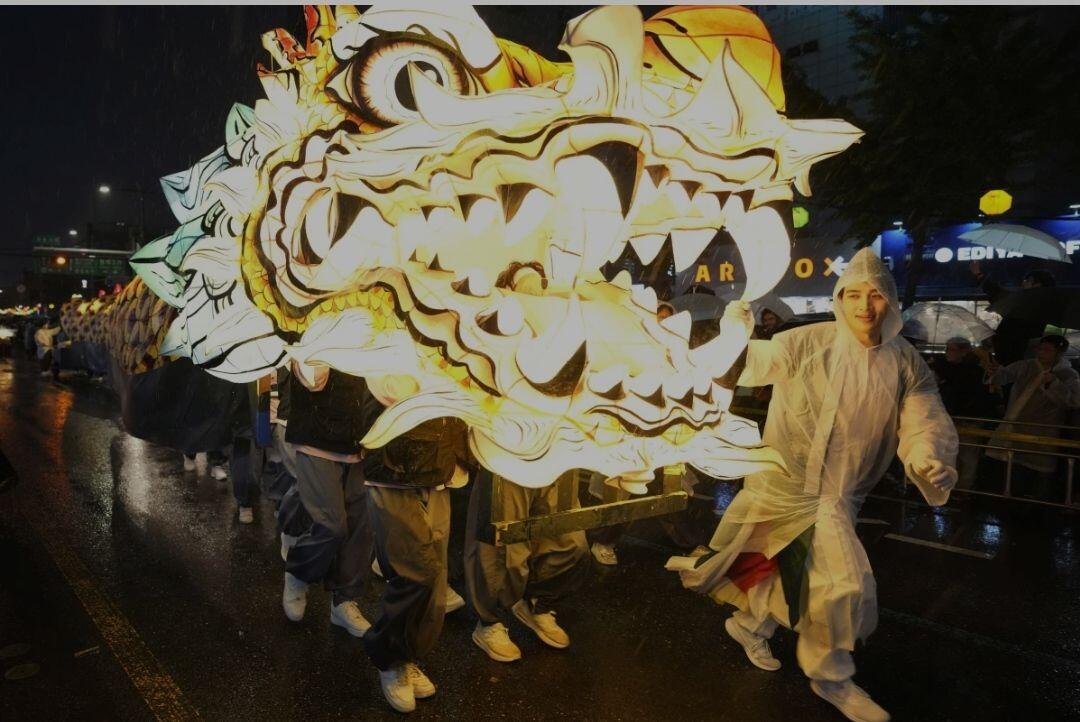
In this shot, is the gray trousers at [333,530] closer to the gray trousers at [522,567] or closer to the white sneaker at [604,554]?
the gray trousers at [522,567]

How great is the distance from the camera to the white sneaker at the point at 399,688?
321 cm

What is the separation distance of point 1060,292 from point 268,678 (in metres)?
9.54

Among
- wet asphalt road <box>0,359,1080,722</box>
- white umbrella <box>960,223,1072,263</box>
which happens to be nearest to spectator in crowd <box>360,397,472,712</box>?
wet asphalt road <box>0,359,1080,722</box>

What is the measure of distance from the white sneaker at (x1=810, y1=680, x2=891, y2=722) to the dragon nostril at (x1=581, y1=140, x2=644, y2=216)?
Result: 7.99 ft

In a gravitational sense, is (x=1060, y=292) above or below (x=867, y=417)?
above

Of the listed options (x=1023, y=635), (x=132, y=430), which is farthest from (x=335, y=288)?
(x=132, y=430)

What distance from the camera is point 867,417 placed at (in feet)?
11.3

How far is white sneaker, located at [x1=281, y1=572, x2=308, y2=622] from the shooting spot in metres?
4.15

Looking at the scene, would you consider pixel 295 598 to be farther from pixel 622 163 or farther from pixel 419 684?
pixel 622 163

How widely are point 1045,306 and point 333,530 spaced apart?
28.9 ft

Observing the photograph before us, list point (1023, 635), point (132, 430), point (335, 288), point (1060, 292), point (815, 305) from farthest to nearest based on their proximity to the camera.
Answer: point (815, 305)
point (1060, 292)
point (132, 430)
point (1023, 635)
point (335, 288)

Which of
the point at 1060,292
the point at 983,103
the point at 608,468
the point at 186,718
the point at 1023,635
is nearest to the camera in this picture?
the point at 608,468

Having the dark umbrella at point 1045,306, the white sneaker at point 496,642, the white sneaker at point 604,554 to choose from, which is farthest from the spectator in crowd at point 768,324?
the white sneaker at point 496,642

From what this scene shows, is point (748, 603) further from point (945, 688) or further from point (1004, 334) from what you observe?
point (1004, 334)
